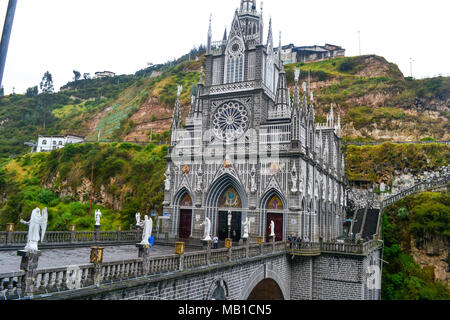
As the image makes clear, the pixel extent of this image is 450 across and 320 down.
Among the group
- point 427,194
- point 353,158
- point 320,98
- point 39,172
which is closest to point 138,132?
point 39,172

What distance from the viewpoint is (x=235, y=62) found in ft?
115

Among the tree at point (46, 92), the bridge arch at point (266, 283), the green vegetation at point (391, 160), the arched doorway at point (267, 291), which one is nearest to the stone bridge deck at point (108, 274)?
the bridge arch at point (266, 283)

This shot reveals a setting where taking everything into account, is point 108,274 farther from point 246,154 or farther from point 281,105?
point 281,105

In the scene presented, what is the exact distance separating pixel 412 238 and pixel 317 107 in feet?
154

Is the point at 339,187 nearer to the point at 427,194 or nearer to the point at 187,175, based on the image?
the point at 427,194

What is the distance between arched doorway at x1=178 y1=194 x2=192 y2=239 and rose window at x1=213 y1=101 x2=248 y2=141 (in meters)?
7.10

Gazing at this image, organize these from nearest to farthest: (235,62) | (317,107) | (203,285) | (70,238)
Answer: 1. (203,285)
2. (70,238)
3. (235,62)
4. (317,107)

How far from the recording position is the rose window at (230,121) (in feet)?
109

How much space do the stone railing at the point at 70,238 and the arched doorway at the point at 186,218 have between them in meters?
6.17

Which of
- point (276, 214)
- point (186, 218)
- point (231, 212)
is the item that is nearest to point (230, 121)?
point (231, 212)

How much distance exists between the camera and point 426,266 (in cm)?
3516

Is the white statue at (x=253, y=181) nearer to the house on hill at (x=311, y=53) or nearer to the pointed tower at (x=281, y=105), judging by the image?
the pointed tower at (x=281, y=105)

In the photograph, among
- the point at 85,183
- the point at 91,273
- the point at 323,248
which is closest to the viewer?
the point at 91,273

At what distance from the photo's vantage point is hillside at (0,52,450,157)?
7031cm
